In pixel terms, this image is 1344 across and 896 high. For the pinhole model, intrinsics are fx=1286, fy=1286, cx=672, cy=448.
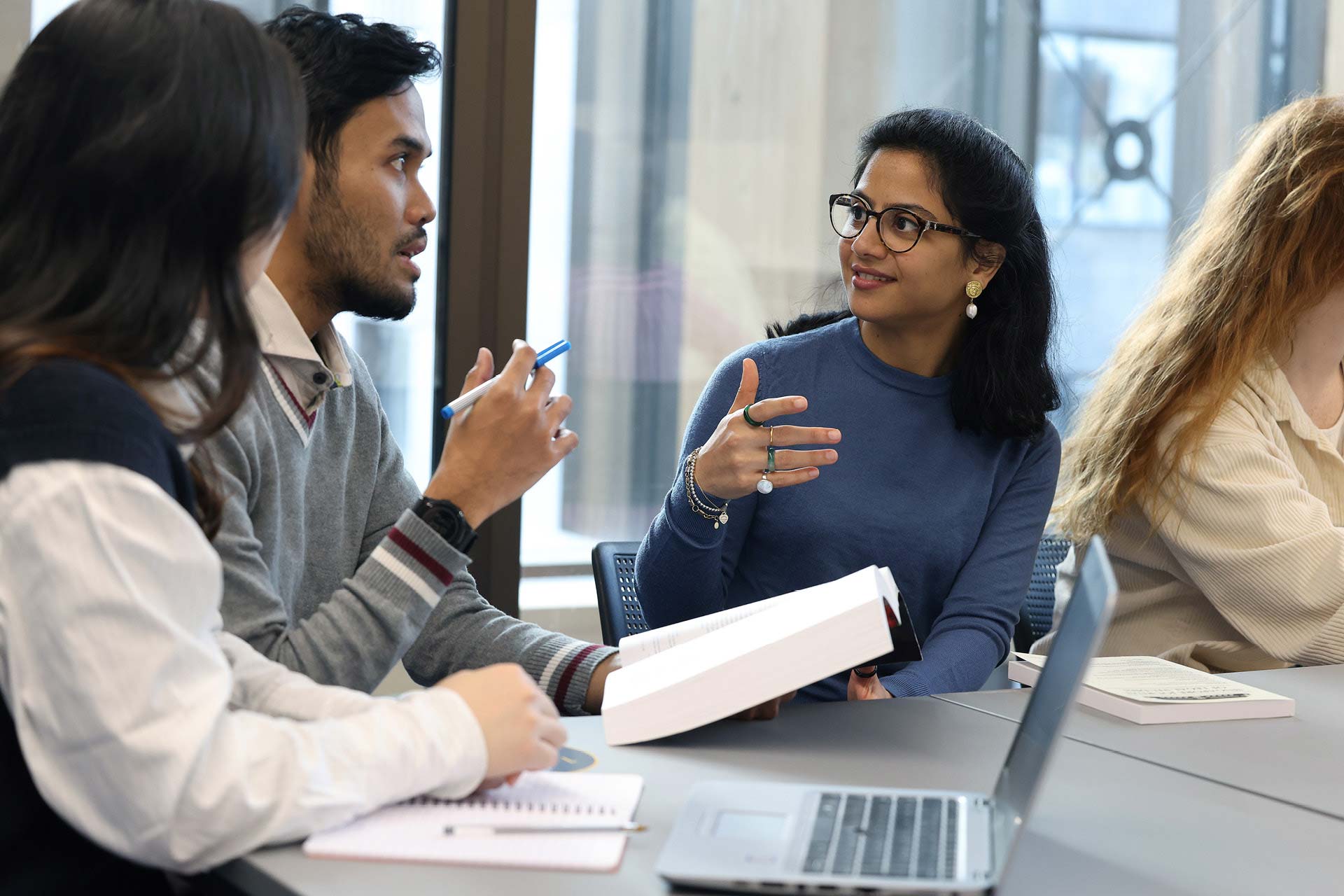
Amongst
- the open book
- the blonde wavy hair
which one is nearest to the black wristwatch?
the open book

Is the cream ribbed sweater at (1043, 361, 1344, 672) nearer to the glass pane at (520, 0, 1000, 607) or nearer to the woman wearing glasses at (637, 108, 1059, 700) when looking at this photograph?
the woman wearing glasses at (637, 108, 1059, 700)

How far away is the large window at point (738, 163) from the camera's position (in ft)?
9.73

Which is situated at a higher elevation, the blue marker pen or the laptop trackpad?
the blue marker pen

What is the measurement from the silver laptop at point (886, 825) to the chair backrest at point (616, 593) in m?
0.84

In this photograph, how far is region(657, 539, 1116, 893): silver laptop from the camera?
33.7 inches

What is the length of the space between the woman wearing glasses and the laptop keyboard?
0.72 metres

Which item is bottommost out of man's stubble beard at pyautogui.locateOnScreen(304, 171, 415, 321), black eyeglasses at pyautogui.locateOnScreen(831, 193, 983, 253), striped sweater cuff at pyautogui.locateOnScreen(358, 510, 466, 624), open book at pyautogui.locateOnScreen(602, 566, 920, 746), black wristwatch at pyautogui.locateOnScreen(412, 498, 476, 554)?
open book at pyautogui.locateOnScreen(602, 566, 920, 746)

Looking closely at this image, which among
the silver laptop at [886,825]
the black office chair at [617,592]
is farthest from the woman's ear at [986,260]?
the silver laptop at [886,825]

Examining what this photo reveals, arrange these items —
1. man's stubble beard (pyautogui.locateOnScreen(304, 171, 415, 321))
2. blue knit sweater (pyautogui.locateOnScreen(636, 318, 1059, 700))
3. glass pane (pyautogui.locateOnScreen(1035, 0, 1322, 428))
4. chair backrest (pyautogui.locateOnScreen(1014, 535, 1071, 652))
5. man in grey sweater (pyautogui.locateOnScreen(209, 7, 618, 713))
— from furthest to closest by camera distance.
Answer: glass pane (pyautogui.locateOnScreen(1035, 0, 1322, 428))
chair backrest (pyautogui.locateOnScreen(1014, 535, 1071, 652))
blue knit sweater (pyautogui.locateOnScreen(636, 318, 1059, 700))
man's stubble beard (pyautogui.locateOnScreen(304, 171, 415, 321))
man in grey sweater (pyautogui.locateOnScreen(209, 7, 618, 713))

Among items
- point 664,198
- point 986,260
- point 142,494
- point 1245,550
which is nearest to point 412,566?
point 142,494

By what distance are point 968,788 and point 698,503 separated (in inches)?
25.2

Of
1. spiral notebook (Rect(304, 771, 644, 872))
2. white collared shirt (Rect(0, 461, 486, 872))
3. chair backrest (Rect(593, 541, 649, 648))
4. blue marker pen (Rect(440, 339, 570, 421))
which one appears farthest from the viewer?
chair backrest (Rect(593, 541, 649, 648))

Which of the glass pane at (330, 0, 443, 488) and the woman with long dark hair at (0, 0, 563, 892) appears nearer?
the woman with long dark hair at (0, 0, 563, 892)

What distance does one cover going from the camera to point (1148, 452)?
6.52 ft
